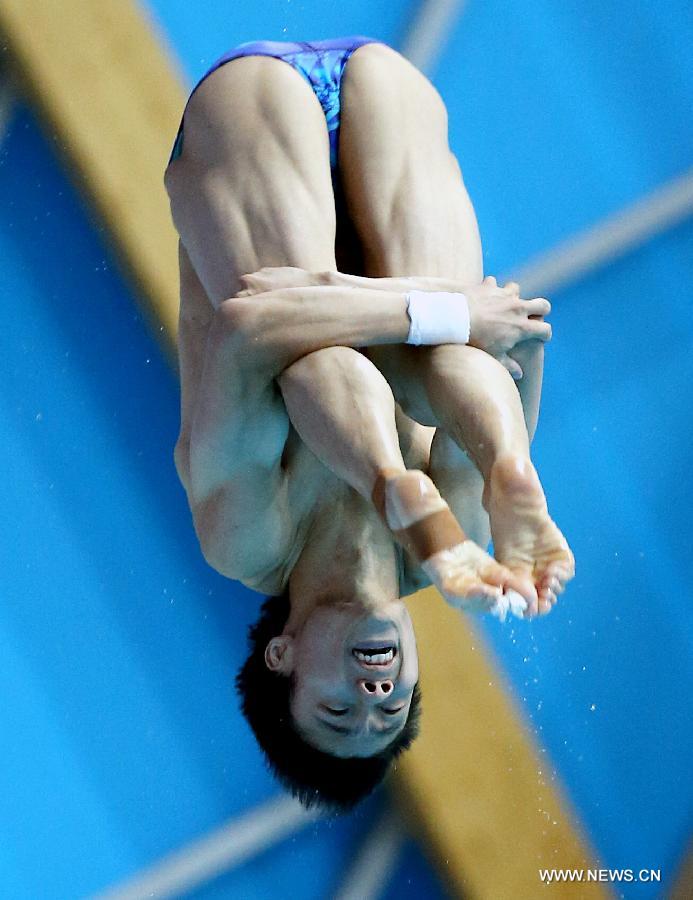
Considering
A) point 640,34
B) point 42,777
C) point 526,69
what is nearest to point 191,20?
point 526,69

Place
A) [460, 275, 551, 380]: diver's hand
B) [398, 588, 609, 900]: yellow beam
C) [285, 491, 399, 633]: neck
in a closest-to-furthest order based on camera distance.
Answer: [460, 275, 551, 380]: diver's hand < [285, 491, 399, 633]: neck < [398, 588, 609, 900]: yellow beam

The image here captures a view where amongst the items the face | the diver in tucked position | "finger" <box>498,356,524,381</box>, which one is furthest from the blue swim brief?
the face

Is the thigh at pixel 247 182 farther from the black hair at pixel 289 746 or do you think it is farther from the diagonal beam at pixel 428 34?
the diagonal beam at pixel 428 34

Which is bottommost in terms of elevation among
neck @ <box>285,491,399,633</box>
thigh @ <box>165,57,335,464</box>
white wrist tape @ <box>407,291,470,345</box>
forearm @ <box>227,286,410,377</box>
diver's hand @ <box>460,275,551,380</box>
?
neck @ <box>285,491,399,633</box>

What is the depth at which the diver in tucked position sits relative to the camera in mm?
2035

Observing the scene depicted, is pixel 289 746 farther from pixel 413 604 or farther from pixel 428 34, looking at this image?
pixel 428 34

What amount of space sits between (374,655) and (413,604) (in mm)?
1394

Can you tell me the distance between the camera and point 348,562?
2.25 metres

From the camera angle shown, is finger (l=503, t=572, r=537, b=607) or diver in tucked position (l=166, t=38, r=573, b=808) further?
diver in tucked position (l=166, t=38, r=573, b=808)

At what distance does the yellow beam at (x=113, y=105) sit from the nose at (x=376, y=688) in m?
1.42

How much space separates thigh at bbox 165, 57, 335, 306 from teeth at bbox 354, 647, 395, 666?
0.53 metres

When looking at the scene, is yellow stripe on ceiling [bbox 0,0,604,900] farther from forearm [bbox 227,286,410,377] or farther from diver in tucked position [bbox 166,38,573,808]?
forearm [bbox 227,286,410,377]

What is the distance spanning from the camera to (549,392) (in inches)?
147

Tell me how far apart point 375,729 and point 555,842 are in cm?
163
